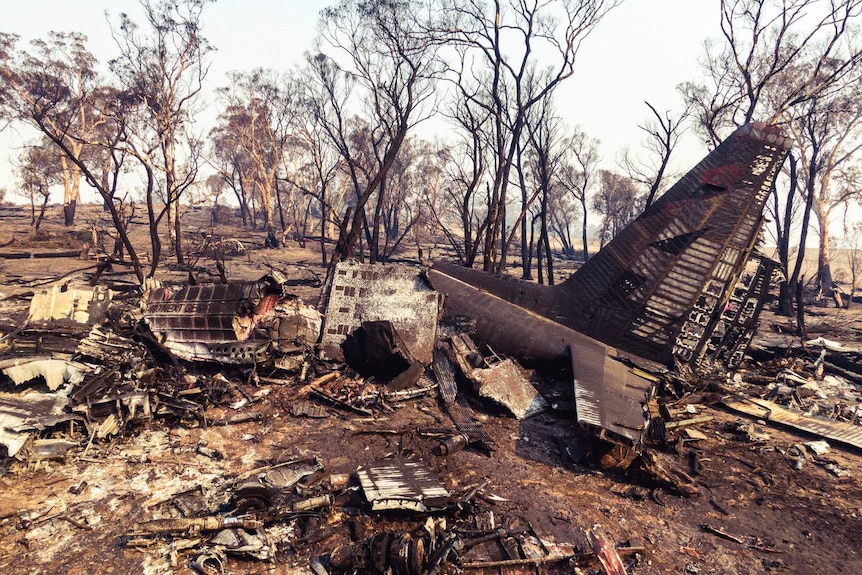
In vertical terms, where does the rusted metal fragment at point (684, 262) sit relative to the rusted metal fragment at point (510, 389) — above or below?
above

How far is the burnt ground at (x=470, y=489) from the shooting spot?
5.25 m

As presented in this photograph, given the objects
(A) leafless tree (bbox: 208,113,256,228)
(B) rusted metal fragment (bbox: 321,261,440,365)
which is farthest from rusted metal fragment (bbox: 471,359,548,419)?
(A) leafless tree (bbox: 208,113,256,228)

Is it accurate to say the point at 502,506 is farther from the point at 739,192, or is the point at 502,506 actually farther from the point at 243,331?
the point at 739,192

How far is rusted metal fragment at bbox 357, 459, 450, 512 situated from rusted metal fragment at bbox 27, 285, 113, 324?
9.07 m

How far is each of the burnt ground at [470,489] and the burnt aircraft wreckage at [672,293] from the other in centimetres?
152

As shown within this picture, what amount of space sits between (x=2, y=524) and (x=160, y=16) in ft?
90.0

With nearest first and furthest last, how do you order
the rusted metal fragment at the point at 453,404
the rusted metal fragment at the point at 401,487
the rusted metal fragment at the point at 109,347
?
the rusted metal fragment at the point at 401,487
the rusted metal fragment at the point at 453,404
the rusted metal fragment at the point at 109,347

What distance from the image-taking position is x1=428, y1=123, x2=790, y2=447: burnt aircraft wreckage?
33.3 feet

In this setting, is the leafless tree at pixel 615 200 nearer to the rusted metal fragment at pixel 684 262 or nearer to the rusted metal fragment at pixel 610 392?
the rusted metal fragment at pixel 684 262

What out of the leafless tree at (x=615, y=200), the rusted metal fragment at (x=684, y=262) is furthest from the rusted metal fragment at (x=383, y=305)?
the leafless tree at (x=615, y=200)

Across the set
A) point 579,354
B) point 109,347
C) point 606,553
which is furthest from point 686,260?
point 109,347

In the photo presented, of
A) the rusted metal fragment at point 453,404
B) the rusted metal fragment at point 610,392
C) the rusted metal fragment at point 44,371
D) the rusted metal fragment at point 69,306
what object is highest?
the rusted metal fragment at point 69,306

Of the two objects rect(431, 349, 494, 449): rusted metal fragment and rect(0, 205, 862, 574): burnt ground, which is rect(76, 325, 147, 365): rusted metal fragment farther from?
rect(431, 349, 494, 449): rusted metal fragment

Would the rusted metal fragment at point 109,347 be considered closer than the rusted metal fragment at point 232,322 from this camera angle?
Yes
